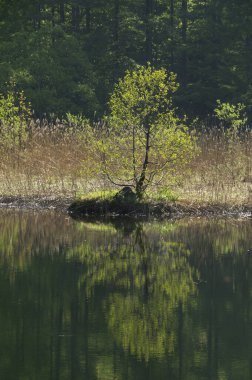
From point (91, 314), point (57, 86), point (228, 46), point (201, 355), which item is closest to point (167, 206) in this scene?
point (91, 314)

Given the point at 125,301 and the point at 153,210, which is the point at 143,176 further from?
the point at 125,301

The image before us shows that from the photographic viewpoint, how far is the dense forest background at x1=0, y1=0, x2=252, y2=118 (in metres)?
42.8

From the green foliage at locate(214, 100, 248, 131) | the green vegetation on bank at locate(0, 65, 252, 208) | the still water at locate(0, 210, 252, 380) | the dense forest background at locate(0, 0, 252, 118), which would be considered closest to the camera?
the still water at locate(0, 210, 252, 380)

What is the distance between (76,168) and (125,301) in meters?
11.5

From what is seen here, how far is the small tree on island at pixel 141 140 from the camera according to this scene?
21.4m

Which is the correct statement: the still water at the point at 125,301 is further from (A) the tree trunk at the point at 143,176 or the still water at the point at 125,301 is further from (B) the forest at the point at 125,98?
(B) the forest at the point at 125,98

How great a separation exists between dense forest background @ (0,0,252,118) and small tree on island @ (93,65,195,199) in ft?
61.4

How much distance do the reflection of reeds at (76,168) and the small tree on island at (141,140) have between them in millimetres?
692

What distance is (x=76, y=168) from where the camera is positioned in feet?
76.8

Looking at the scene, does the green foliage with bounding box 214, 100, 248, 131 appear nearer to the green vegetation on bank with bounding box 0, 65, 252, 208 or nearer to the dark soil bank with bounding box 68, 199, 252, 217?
the green vegetation on bank with bounding box 0, 65, 252, 208

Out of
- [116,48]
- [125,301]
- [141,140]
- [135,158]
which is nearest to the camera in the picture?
[125,301]

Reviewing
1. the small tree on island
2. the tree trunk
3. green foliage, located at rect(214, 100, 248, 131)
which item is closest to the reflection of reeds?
the small tree on island

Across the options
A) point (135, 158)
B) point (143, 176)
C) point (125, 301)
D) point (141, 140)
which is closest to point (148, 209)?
point (143, 176)

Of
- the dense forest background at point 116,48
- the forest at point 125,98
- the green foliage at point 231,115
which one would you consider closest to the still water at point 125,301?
the forest at point 125,98
